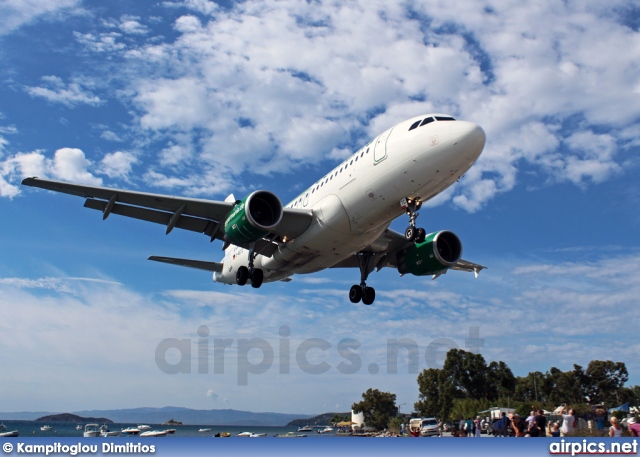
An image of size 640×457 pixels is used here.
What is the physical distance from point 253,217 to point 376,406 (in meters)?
96.9

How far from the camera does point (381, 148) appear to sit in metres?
21.8

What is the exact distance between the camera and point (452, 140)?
1941 cm

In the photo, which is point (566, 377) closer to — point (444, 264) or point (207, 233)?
point (444, 264)

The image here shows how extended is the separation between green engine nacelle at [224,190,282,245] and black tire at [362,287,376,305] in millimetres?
8476

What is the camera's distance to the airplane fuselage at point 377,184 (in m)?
19.8

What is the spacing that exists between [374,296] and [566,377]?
3162 inches

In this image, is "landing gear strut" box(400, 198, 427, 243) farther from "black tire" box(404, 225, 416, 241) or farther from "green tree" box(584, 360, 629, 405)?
"green tree" box(584, 360, 629, 405)

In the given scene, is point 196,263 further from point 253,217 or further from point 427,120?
point 427,120

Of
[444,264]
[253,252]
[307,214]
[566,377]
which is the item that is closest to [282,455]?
[307,214]

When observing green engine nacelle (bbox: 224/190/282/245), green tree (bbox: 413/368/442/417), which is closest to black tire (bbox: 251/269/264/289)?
green engine nacelle (bbox: 224/190/282/245)

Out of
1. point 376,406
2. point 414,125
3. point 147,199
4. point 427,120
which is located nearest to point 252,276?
point 147,199

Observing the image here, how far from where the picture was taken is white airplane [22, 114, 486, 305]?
20266 millimetres

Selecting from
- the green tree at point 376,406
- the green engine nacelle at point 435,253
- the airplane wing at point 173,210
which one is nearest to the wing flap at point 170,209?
the airplane wing at point 173,210

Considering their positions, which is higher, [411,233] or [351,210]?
[351,210]
